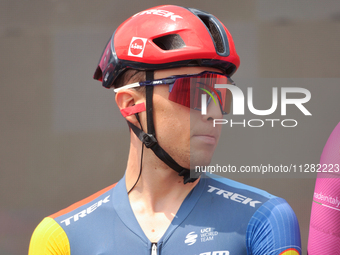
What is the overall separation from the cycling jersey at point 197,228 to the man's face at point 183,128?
0.28m

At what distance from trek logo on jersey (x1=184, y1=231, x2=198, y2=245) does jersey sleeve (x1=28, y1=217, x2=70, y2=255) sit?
75 centimetres

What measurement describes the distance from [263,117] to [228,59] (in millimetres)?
516

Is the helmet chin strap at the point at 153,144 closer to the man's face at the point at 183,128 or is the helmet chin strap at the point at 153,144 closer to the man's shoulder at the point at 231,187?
the man's face at the point at 183,128

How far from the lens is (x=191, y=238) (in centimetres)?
225

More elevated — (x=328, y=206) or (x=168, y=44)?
(x=168, y=44)

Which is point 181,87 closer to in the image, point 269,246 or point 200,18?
Result: point 200,18

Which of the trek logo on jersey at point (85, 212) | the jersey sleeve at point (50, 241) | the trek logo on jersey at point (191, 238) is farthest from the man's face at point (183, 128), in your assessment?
the jersey sleeve at point (50, 241)

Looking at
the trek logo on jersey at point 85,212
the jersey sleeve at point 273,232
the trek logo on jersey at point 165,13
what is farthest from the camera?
the trek logo on jersey at point 85,212

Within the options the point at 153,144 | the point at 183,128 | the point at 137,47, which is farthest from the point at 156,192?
the point at 137,47

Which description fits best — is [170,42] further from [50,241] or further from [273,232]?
[50,241]

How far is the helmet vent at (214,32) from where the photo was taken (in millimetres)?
2412

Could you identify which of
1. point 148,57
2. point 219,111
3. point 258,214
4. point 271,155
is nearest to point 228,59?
point 219,111

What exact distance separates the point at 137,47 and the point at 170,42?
0.21 meters

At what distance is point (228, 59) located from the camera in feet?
7.71
